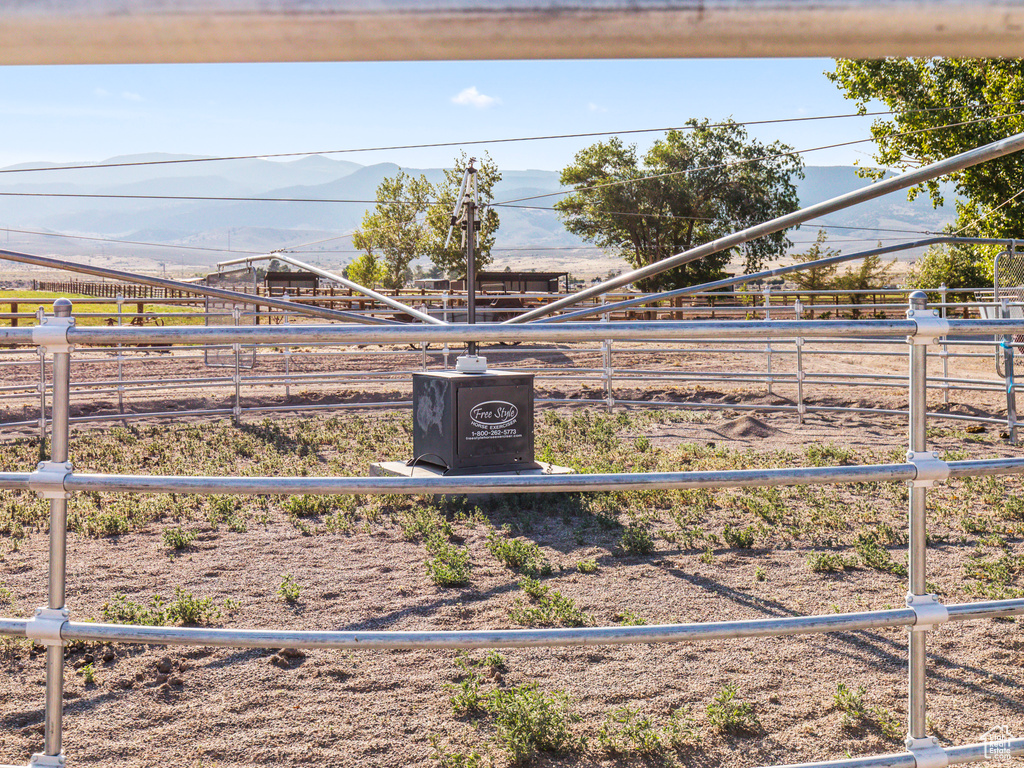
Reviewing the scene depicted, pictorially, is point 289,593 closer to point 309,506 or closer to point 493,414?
point 309,506

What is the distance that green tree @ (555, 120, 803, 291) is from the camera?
149 ft

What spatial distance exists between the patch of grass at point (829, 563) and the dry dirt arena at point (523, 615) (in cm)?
2

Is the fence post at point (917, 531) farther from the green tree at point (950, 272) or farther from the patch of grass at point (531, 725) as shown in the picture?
the green tree at point (950, 272)

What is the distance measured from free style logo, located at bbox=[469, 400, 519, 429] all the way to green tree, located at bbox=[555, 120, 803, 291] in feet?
130

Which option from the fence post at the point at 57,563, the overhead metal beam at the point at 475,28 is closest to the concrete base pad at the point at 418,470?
the fence post at the point at 57,563

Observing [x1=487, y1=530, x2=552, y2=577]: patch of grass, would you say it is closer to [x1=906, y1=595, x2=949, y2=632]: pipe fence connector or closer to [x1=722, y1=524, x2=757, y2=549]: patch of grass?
[x1=722, y1=524, x2=757, y2=549]: patch of grass

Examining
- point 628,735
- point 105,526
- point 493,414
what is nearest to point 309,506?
point 105,526

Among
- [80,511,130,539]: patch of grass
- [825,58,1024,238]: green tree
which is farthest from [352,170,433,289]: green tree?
[80,511,130,539]: patch of grass

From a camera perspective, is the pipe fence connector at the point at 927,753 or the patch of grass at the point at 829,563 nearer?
the pipe fence connector at the point at 927,753

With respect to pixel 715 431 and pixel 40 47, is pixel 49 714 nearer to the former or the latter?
pixel 40 47

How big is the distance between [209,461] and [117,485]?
6721mm

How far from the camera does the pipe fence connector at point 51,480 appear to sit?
5.42ft

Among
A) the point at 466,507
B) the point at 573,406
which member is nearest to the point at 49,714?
the point at 466,507

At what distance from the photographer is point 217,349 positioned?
15.2 m
